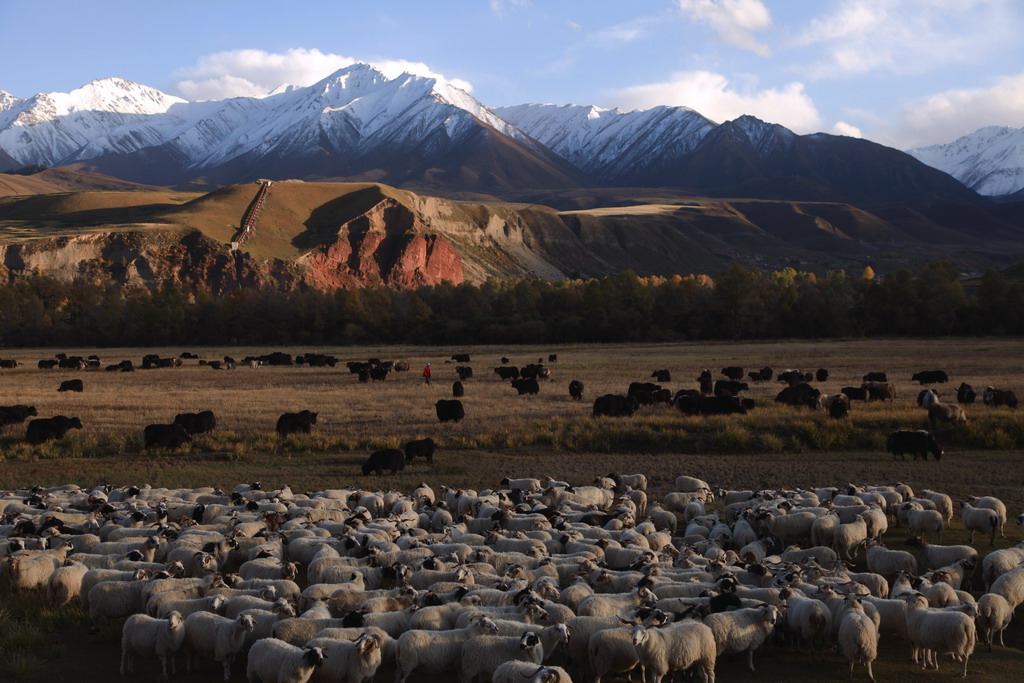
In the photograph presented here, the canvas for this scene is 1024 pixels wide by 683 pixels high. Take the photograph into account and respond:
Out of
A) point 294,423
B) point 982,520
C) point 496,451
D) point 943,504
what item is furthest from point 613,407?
point 982,520

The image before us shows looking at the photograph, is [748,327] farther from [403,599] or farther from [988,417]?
[403,599]

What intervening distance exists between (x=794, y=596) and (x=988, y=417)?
19.2m

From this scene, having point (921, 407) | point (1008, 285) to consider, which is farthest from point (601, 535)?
point (1008, 285)

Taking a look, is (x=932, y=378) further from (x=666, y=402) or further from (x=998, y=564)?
(x=998, y=564)

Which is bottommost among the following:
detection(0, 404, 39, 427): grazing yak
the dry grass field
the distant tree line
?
the dry grass field

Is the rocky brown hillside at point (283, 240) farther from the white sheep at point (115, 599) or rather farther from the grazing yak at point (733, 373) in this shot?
the white sheep at point (115, 599)

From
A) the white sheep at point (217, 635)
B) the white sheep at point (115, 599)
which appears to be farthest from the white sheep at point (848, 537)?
A: the white sheep at point (115, 599)

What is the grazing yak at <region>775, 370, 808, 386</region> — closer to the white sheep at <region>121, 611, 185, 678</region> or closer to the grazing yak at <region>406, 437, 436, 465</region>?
the grazing yak at <region>406, 437, 436, 465</region>

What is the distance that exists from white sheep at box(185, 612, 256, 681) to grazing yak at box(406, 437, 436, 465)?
12.2 metres

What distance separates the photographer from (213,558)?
12242 mm

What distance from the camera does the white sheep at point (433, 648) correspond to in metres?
8.91

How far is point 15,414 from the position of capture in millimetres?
28531

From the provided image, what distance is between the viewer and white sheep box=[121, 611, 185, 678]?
30.8 feet

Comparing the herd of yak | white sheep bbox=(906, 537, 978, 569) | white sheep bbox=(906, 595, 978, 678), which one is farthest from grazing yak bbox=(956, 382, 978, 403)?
white sheep bbox=(906, 595, 978, 678)
